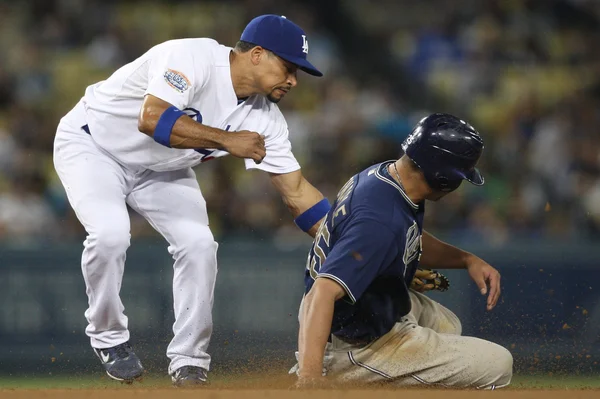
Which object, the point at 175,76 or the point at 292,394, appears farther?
the point at 175,76

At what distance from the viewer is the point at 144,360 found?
26.2 ft

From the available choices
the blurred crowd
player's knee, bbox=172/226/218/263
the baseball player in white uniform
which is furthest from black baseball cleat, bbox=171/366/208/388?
the blurred crowd

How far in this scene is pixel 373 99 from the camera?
10891 millimetres

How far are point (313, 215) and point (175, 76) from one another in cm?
122

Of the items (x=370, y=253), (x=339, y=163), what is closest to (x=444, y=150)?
(x=370, y=253)

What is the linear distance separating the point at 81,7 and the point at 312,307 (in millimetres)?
8638

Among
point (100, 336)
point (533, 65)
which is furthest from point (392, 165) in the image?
point (533, 65)

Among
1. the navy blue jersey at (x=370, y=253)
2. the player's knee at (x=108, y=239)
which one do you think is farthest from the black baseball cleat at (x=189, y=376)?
the navy blue jersey at (x=370, y=253)

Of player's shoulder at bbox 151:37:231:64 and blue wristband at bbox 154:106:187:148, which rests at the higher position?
player's shoulder at bbox 151:37:231:64

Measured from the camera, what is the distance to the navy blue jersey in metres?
4.07

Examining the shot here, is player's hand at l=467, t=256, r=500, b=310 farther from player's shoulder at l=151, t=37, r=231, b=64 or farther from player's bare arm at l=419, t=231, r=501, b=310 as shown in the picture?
player's shoulder at l=151, t=37, r=231, b=64

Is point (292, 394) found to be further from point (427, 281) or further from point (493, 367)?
point (427, 281)

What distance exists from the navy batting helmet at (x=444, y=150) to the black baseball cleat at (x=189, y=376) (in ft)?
→ 6.34

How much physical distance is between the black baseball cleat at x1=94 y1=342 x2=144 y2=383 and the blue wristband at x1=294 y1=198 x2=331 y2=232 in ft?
4.21
